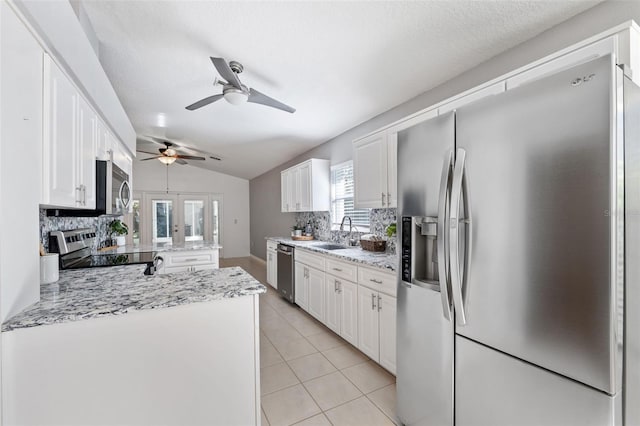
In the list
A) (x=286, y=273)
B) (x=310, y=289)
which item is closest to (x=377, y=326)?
(x=310, y=289)

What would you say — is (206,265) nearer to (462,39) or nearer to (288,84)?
(288,84)

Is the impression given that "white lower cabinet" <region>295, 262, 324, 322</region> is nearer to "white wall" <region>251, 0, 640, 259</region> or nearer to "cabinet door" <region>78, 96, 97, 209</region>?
"white wall" <region>251, 0, 640, 259</region>

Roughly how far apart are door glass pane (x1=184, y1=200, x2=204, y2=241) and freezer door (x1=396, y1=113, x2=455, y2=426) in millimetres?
7627

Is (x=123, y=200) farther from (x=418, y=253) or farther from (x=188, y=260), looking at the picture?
(x=418, y=253)

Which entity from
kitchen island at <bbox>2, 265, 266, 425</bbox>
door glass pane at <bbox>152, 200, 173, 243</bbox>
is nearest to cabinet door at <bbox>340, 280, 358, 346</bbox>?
kitchen island at <bbox>2, 265, 266, 425</bbox>

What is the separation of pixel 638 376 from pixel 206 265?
356 cm

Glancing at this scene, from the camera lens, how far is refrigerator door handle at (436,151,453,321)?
4.42ft

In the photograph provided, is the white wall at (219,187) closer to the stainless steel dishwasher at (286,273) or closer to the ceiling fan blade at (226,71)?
the stainless steel dishwasher at (286,273)

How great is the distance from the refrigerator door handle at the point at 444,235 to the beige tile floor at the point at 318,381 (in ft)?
3.36

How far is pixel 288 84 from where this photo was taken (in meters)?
2.70

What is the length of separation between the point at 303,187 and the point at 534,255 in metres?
3.61

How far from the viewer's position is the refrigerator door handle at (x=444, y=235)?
1.35 m

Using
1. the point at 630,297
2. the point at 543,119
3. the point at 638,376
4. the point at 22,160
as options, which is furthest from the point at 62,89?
the point at 638,376

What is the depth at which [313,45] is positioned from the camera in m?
2.05
